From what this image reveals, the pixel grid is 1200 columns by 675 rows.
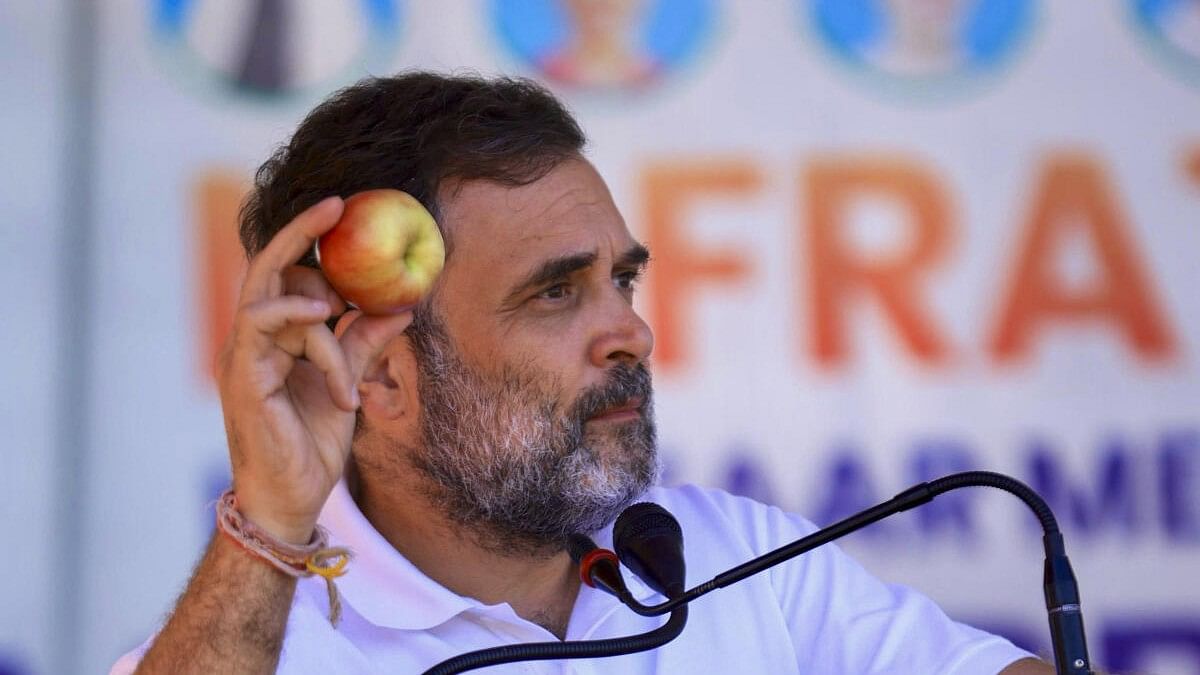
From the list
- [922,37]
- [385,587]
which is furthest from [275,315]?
[922,37]

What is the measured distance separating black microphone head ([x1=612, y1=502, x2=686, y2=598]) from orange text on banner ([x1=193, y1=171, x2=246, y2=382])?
155 centimetres

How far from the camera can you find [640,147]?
2.78 metres

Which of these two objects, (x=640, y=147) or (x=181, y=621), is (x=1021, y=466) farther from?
(x=181, y=621)

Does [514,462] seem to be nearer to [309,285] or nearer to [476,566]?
[476,566]

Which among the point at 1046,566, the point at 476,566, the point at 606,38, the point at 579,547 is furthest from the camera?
the point at 606,38

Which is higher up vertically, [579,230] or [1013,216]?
[1013,216]

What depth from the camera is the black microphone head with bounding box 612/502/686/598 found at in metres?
1.28

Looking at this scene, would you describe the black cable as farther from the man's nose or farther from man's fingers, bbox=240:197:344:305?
the man's nose

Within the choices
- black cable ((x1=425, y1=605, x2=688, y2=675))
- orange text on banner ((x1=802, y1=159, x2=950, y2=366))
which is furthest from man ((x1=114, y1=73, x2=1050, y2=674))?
orange text on banner ((x1=802, y1=159, x2=950, y2=366))

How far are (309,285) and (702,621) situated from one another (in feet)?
2.34

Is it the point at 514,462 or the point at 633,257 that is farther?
the point at 633,257

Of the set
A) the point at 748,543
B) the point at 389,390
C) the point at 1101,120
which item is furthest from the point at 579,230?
the point at 1101,120

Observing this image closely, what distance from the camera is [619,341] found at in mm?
1703

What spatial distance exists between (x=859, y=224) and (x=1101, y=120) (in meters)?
0.57
